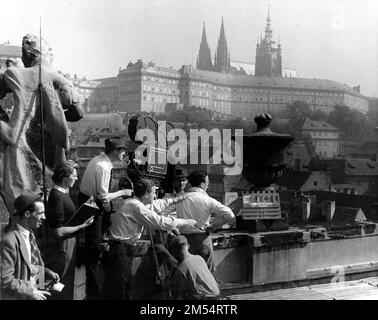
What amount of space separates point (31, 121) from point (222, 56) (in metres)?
7.33

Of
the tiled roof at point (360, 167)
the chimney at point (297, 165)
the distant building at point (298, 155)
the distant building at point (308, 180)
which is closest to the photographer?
the tiled roof at point (360, 167)

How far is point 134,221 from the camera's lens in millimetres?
4773

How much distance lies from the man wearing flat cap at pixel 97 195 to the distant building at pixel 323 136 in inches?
466

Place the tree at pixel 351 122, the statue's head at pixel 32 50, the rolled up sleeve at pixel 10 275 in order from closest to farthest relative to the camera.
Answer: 1. the rolled up sleeve at pixel 10 275
2. the statue's head at pixel 32 50
3. the tree at pixel 351 122

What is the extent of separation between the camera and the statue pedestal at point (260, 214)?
21.6ft

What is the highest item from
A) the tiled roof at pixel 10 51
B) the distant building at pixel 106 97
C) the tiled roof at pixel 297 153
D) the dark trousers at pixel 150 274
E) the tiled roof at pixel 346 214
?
the tiled roof at pixel 10 51

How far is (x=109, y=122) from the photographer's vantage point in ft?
36.8

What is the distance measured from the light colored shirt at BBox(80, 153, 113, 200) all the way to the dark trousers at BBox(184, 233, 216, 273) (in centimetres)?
94

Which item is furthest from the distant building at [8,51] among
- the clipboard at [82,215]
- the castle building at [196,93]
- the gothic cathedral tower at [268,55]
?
the gothic cathedral tower at [268,55]

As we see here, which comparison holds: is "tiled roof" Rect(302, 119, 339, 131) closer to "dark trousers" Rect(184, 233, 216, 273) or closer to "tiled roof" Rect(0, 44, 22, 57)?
"tiled roof" Rect(0, 44, 22, 57)

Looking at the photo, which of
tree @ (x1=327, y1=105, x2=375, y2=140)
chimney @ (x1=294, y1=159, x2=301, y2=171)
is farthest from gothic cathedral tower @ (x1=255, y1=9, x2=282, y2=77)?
chimney @ (x1=294, y1=159, x2=301, y2=171)

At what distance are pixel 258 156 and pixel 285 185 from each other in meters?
12.1

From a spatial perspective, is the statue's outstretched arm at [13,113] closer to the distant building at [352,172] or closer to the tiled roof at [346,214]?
the tiled roof at [346,214]

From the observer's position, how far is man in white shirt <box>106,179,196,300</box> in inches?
186
